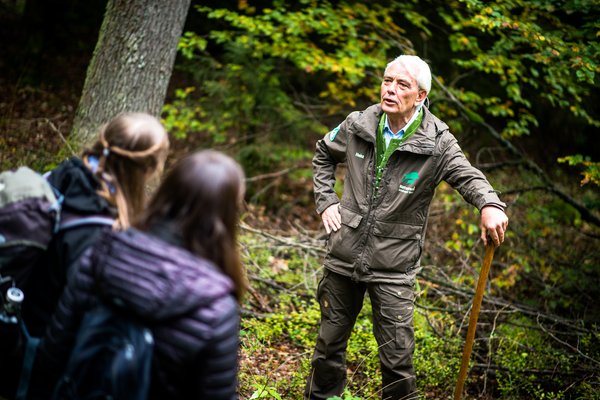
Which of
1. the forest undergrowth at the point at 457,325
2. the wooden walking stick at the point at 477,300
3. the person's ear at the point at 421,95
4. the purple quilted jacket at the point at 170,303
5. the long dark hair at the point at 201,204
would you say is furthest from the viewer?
the forest undergrowth at the point at 457,325

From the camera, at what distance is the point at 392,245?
3406 mm

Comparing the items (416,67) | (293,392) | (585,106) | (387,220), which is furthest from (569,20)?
(293,392)

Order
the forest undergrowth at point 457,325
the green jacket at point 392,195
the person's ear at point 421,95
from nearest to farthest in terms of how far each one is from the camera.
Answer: the green jacket at point 392,195 < the person's ear at point 421,95 < the forest undergrowth at point 457,325

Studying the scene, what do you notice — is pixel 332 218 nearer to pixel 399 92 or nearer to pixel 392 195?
pixel 392 195

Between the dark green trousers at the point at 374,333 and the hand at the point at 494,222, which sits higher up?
the hand at the point at 494,222

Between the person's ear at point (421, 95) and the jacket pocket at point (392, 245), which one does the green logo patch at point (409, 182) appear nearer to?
the jacket pocket at point (392, 245)

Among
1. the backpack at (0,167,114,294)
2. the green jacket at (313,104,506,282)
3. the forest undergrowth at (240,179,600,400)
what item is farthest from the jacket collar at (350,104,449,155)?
the backpack at (0,167,114,294)

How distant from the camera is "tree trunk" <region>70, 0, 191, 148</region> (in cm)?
521

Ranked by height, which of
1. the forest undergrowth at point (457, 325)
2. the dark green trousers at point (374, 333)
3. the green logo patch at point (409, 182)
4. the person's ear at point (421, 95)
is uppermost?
the person's ear at point (421, 95)

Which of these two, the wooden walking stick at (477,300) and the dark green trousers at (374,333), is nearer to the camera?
the wooden walking stick at (477,300)

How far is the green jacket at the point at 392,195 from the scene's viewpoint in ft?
11.0

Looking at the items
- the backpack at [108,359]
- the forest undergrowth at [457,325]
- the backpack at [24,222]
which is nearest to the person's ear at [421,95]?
the forest undergrowth at [457,325]

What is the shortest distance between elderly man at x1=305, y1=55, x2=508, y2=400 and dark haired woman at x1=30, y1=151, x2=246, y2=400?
5.25ft

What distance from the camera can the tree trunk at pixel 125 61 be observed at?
521cm
